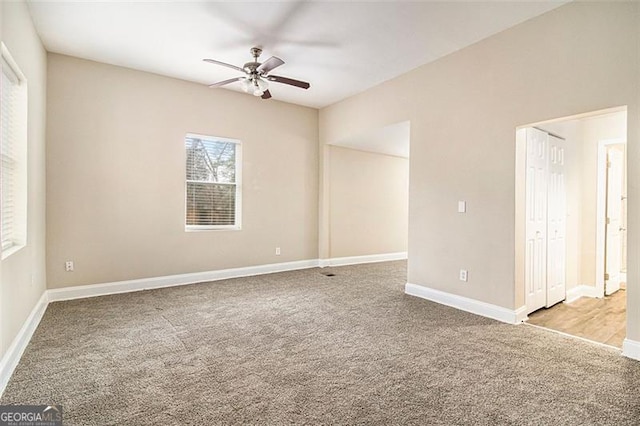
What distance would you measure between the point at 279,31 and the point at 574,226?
14.6 feet

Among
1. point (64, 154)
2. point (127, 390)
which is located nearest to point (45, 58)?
point (64, 154)

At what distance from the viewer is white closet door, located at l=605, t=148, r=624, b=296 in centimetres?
447

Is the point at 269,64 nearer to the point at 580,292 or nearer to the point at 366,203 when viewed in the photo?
the point at 366,203

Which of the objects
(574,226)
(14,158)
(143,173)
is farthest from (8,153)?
(574,226)

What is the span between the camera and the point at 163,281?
15.7 feet

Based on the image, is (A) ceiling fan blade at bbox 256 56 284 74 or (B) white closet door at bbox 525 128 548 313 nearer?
(A) ceiling fan blade at bbox 256 56 284 74

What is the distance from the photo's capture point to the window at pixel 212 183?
5.11m

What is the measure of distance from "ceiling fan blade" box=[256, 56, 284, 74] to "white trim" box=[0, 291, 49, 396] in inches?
126

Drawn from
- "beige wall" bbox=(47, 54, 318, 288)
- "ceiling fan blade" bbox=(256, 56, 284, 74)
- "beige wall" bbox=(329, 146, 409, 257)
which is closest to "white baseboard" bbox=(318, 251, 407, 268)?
"beige wall" bbox=(329, 146, 409, 257)

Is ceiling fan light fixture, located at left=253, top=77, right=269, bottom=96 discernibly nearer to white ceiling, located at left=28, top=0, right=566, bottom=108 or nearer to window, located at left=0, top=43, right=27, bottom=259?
white ceiling, located at left=28, top=0, right=566, bottom=108

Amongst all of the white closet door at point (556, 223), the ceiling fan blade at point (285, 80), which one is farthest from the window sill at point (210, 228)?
the white closet door at point (556, 223)

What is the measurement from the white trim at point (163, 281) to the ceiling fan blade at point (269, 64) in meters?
3.14

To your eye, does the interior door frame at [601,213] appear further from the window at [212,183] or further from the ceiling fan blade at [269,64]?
the window at [212,183]

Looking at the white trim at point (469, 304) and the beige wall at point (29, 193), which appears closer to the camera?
the beige wall at point (29, 193)
